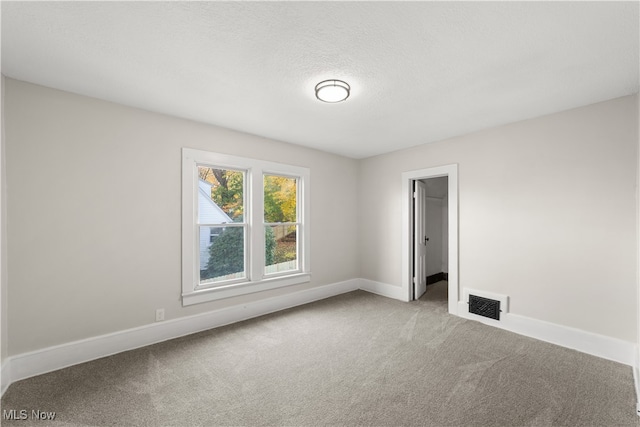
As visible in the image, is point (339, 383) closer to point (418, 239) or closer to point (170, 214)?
point (170, 214)

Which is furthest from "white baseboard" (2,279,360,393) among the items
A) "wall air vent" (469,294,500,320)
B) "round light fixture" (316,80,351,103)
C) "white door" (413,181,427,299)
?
"round light fixture" (316,80,351,103)

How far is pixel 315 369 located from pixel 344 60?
8.36 feet

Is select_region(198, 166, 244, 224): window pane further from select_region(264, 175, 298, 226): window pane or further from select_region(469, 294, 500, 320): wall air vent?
select_region(469, 294, 500, 320): wall air vent

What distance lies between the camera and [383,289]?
476cm

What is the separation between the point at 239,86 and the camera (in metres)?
2.38

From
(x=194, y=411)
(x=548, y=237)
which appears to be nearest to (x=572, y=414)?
(x=548, y=237)

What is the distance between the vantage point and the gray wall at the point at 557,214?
2582 mm

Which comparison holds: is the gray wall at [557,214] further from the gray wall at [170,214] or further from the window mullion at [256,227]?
the window mullion at [256,227]

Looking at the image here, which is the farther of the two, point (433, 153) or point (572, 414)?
point (433, 153)

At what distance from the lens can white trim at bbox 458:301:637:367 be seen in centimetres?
252

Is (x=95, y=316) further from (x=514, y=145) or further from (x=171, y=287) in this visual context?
(x=514, y=145)

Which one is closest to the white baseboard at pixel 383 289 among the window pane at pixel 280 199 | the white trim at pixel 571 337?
the white trim at pixel 571 337

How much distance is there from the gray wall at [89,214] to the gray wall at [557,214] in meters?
3.37

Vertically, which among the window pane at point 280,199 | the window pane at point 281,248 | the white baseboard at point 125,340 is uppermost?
the window pane at point 280,199
